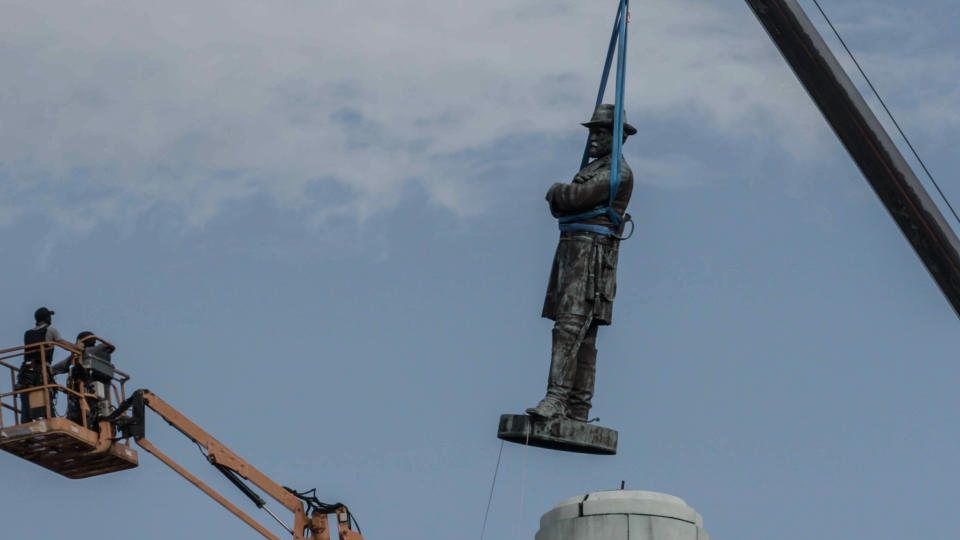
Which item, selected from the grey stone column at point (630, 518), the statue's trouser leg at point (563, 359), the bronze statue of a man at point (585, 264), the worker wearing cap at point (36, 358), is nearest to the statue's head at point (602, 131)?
the bronze statue of a man at point (585, 264)

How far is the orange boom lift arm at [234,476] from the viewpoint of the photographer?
5266 centimetres

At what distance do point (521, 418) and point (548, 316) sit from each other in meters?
2.23

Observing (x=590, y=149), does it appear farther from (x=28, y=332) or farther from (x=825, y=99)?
(x=28, y=332)

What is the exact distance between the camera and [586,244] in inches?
1527

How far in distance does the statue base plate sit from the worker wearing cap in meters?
14.7

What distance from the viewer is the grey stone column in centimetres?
3416

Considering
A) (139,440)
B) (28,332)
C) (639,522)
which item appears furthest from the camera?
(139,440)

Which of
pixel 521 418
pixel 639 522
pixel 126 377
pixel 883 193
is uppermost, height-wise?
pixel 126 377

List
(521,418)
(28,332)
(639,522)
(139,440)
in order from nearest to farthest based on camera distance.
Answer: (639,522) → (521,418) → (28,332) → (139,440)

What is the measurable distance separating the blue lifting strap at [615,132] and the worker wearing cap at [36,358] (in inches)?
553

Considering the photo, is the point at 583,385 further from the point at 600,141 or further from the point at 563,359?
the point at 600,141

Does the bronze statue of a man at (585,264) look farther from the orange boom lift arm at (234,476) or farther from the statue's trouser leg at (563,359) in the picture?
the orange boom lift arm at (234,476)

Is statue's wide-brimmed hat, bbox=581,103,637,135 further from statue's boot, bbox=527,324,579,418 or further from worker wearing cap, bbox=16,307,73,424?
worker wearing cap, bbox=16,307,73,424

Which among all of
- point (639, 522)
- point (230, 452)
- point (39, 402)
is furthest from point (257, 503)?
point (639, 522)
